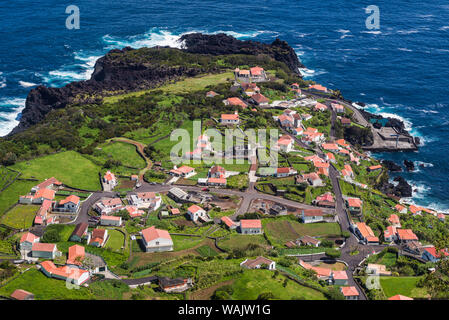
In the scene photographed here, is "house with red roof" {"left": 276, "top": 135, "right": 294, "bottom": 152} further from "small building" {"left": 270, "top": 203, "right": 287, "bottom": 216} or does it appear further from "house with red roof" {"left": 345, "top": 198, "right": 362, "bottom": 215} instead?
"small building" {"left": 270, "top": 203, "right": 287, "bottom": 216}

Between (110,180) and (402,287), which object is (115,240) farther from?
(402,287)

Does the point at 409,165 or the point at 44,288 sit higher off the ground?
the point at 44,288

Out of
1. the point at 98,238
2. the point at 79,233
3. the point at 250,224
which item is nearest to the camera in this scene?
the point at 98,238

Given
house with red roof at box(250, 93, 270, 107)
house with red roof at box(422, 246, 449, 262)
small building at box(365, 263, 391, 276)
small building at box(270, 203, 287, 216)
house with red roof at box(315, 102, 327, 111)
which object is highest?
house with red roof at box(250, 93, 270, 107)

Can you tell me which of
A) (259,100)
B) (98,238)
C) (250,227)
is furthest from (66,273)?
(259,100)

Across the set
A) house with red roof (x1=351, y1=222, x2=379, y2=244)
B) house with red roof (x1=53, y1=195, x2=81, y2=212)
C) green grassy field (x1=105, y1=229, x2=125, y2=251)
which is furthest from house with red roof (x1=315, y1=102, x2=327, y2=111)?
house with red roof (x1=53, y1=195, x2=81, y2=212)
